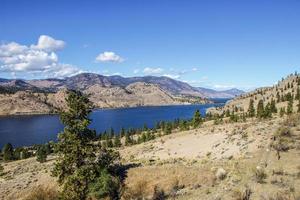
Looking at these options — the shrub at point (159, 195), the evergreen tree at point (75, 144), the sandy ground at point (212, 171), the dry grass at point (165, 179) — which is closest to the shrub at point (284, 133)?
the sandy ground at point (212, 171)

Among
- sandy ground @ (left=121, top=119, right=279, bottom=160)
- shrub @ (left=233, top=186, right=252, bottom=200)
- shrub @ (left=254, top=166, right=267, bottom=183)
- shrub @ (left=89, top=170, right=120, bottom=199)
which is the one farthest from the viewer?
sandy ground @ (left=121, top=119, right=279, bottom=160)

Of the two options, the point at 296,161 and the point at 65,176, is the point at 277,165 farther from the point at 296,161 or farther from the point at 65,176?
the point at 65,176

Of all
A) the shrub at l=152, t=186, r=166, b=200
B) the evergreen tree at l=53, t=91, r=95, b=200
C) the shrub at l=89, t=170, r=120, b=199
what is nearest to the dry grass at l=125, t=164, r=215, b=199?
the shrub at l=152, t=186, r=166, b=200

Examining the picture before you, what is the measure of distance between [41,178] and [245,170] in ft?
103

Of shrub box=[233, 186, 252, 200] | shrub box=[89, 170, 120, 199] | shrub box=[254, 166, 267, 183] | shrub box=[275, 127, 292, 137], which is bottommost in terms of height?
shrub box=[89, 170, 120, 199]

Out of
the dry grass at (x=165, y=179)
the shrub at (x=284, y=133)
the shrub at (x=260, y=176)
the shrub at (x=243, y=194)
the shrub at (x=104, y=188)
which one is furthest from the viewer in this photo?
the shrub at (x=284, y=133)

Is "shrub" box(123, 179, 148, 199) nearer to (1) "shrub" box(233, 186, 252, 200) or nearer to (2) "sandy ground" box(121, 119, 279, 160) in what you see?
(1) "shrub" box(233, 186, 252, 200)

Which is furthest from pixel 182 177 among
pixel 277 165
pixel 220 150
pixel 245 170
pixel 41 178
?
pixel 41 178

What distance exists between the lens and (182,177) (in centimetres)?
3566

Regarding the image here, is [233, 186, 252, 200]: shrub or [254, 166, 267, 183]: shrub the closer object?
[233, 186, 252, 200]: shrub

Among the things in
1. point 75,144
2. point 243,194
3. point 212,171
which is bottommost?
point 212,171

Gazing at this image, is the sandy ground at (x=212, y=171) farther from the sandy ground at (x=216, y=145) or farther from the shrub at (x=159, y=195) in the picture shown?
the shrub at (x=159, y=195)

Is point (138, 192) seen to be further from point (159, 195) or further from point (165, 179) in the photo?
point (165, 179)

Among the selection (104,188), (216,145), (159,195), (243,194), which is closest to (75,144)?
(104,188)
